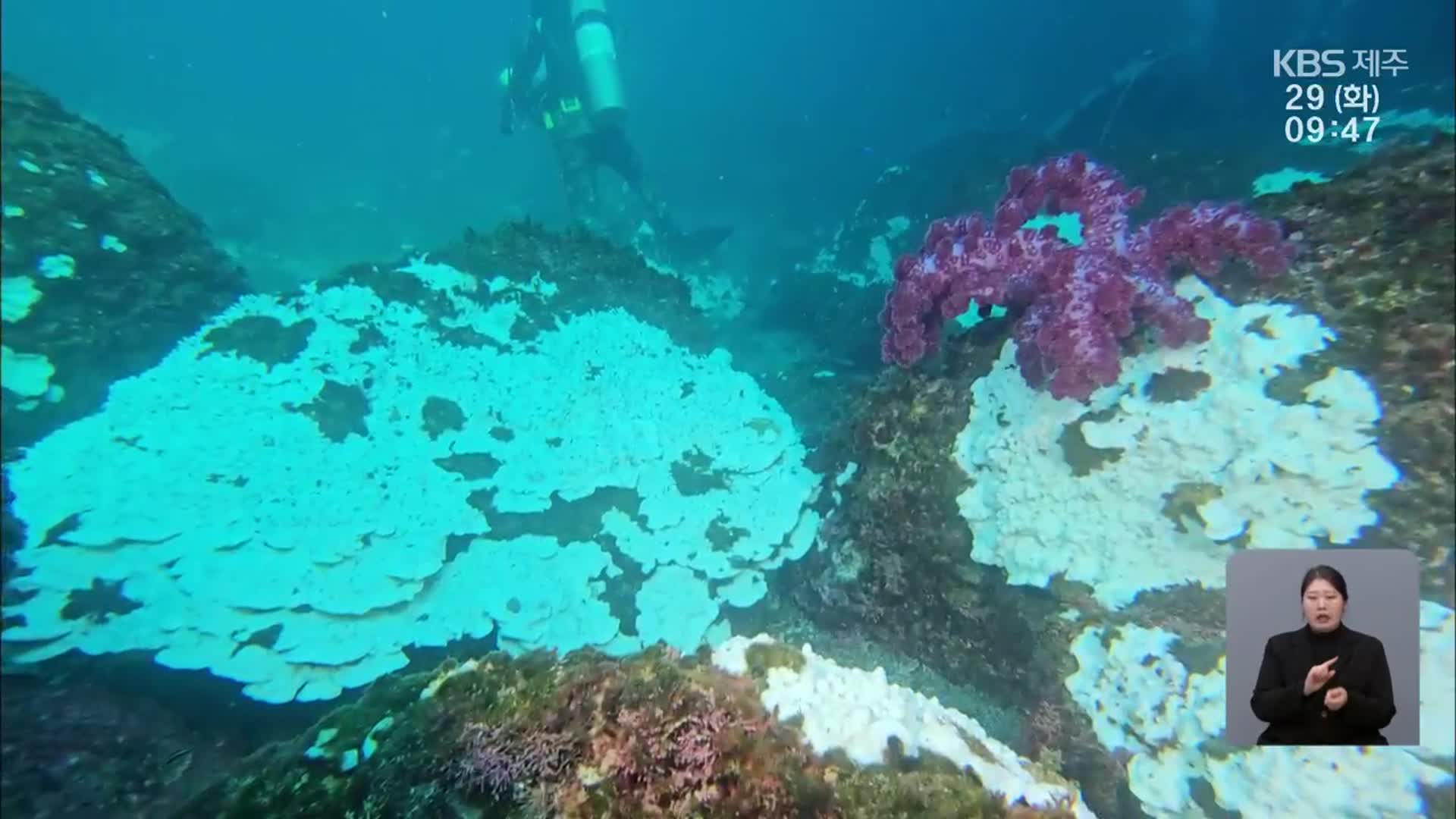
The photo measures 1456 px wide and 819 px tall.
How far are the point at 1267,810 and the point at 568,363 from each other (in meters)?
6.35

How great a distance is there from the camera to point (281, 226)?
1730cm

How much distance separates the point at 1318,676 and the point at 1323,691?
70mm

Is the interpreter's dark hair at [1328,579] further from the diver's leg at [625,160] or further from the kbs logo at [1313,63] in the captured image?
the diver's leg at [625,160]

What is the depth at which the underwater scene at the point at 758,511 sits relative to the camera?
9.91 feet

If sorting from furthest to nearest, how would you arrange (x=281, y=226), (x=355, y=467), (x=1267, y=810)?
(x=281, y=226) → (x=355, y=467) → (x=1267, y=810)

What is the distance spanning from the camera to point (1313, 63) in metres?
4.87

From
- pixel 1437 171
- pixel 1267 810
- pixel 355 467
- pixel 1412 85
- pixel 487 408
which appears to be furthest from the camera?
pixel 1412 85

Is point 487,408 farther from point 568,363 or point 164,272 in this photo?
point 164,272

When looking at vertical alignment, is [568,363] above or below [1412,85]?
below

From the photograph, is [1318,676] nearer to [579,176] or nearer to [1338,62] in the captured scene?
[1338,62]

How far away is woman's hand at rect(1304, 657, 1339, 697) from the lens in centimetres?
322

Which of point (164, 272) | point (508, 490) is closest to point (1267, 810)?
point (508, 490)

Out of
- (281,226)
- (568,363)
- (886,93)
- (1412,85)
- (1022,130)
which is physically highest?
(886,93)

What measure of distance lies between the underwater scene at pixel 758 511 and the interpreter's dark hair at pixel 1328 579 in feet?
0.06
